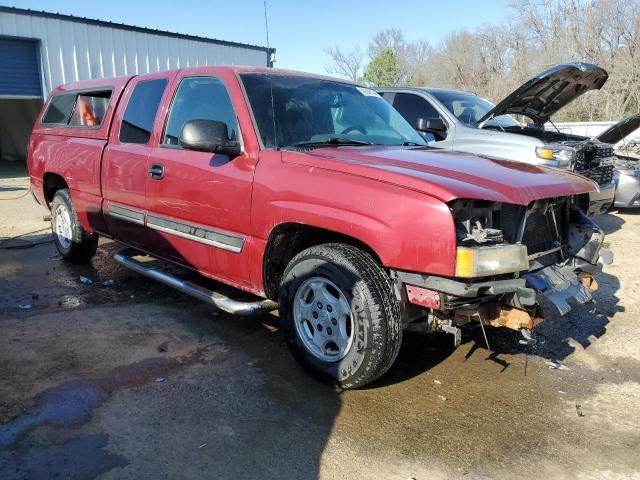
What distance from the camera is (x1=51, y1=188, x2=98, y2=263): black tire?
5906mm

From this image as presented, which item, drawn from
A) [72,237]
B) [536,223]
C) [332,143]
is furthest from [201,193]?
[72,237]

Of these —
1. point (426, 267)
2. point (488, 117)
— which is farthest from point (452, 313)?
point (488, 117)

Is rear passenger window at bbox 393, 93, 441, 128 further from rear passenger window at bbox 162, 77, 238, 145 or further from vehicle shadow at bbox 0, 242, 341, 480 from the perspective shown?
vehicle shadow at bbox 0, 242, 341, 480

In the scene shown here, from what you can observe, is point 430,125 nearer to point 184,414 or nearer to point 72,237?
point 72,237

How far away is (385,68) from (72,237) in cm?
4608

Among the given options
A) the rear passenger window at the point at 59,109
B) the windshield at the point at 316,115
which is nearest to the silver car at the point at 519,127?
the windshield at the point at 316,115

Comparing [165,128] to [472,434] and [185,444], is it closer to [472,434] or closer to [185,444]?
[185,444]

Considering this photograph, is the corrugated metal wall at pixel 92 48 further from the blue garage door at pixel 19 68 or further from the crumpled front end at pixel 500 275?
the crumpled front end at pixel 500 275

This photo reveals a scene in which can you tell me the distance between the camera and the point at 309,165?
3.37m

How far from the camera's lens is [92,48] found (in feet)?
53.1

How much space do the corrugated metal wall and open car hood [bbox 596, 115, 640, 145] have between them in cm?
1371

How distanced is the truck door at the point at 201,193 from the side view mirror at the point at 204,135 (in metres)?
0.15

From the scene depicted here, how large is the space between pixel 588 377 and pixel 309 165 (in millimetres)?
2397

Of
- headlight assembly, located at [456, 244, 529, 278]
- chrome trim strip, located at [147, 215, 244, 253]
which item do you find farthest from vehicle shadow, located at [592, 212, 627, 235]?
chrome trim strip, located at [147, 215, 244, 253]
